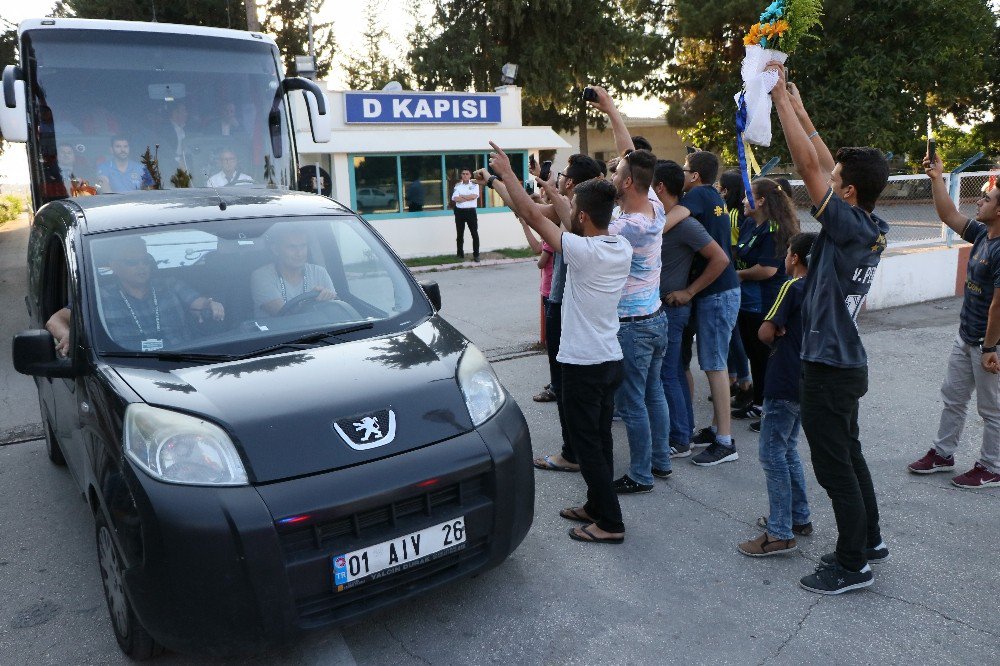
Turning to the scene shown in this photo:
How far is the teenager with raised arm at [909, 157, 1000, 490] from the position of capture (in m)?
4.27

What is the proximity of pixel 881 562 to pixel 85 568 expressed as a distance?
375 centimetres

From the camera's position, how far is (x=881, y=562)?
3725 mm

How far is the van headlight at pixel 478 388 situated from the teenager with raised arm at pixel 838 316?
4.34 feet

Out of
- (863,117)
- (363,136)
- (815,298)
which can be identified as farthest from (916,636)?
(863,117)

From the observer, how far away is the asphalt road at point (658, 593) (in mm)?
3076

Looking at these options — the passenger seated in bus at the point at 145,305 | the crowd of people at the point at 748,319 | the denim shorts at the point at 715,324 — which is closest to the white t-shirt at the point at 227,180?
the crowd of people at the point at 748,319

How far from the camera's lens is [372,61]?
129 ft

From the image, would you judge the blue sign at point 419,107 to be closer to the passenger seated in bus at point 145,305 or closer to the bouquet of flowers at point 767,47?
the passenger seated in bus at point 145,305

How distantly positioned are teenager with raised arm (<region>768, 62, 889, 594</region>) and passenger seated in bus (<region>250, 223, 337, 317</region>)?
2.20m

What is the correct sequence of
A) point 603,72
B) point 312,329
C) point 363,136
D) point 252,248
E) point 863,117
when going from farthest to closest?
point 603,72, point 863,117, point 363,136, point 252,248, point 312,329

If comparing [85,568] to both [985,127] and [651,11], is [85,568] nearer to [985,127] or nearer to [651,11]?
[651,11]

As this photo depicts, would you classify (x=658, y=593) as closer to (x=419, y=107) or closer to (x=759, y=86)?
(x=759, y=86)

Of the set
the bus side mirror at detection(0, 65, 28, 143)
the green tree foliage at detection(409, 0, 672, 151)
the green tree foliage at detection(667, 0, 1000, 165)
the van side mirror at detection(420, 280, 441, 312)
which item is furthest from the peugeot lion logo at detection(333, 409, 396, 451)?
the green tree foliage at detection(409, 0, 672, 151)

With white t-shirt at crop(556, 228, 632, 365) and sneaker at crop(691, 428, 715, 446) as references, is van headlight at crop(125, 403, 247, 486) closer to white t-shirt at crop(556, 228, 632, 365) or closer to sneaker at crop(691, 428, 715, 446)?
white t-shirt at crop(556, 228, 632, 365)
